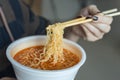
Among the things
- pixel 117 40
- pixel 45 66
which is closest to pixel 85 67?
pixel 117 40

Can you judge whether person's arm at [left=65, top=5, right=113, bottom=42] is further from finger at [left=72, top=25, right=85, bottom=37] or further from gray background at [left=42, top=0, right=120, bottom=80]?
gray background at [left=42, top=0, right=120, bottom=80]

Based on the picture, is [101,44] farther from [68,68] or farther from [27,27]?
[68,68]

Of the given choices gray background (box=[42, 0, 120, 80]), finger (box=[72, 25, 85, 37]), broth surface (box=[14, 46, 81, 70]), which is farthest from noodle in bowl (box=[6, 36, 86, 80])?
gray background (box=[42, 0, 120, 80])

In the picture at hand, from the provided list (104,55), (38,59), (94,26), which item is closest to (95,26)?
(94,26)

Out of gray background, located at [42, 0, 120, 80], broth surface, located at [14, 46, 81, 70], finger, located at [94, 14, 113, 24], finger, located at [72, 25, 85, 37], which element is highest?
finger, located at [94, 14, 113, 24]

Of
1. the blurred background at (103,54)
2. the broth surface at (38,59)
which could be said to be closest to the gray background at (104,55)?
the blurred background at (103,54)

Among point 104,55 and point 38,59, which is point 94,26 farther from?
point 104,55

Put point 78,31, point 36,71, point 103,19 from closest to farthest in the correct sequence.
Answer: point 36,71 < point 103,19 < point 78,31

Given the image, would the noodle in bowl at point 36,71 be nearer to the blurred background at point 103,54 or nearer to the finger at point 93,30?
the finger at point 93,30

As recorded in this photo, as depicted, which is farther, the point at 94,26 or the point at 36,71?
the point at 94,26
